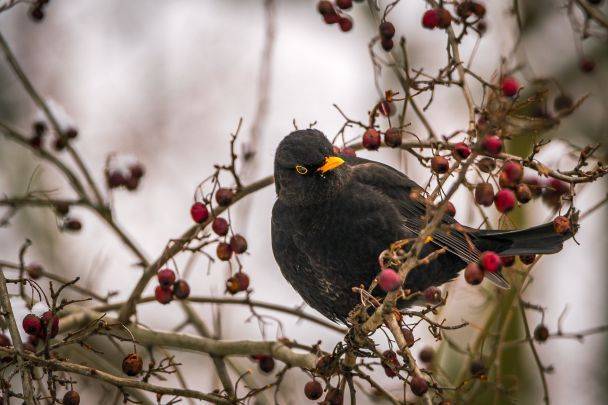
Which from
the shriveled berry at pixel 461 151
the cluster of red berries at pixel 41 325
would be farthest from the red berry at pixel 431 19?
the cluster of red berries at pixel 41 325

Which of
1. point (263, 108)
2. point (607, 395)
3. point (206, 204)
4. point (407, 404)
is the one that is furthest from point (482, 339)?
point (607, 395)

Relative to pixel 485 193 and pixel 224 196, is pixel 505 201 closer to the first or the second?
pixel 485 193

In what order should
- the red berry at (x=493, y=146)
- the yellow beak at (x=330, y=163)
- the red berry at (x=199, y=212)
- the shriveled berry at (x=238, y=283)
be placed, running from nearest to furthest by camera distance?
1. the red berry at (x=493, y=146)
2. the red berry at (x=199, y=212)
3. the shriveled berry at (x=238, y=283)
4. the yellow beak at (x=330, y=163)

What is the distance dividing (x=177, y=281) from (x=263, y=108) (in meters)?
1.36

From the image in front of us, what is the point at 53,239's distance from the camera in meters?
6.93

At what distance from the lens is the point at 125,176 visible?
4309mm

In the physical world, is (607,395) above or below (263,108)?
below

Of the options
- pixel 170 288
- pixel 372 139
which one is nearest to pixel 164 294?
pixel 170 288

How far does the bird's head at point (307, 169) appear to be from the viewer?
4.11 meters

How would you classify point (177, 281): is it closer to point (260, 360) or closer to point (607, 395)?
point (260, 360)

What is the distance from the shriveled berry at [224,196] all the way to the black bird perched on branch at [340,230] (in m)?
0.48

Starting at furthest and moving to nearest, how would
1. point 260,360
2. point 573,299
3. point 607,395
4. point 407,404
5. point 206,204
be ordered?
point 573,299 < point 607,395 < point 260,360 < point 206,204 < point 407,404

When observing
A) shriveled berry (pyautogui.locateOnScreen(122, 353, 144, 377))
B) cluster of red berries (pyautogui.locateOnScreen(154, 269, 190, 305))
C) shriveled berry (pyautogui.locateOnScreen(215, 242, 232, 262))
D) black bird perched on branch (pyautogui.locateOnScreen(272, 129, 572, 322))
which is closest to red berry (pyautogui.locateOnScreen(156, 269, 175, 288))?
cluster of red berries (pyautogui.locateOnScreen(154, 269, 190, 305))

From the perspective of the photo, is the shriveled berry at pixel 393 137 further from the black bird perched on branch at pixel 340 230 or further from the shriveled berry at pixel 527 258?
the shriveled berry at pixel 527 258
